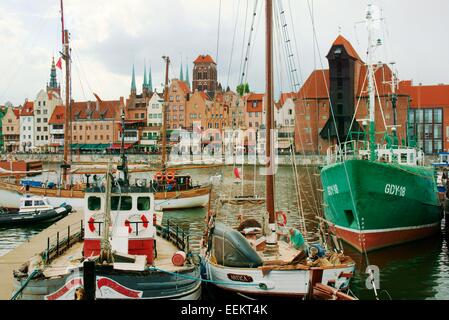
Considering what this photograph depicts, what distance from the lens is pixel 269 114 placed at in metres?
18.8

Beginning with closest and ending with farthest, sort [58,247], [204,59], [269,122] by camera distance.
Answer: [58,247] → [269,122] → [204,59]

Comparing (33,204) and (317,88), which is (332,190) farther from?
(317,88)

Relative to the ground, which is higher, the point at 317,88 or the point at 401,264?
the point at 317,88

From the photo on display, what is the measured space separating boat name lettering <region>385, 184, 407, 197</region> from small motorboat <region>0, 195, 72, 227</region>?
2371 cm

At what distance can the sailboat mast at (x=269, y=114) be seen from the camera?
18375mm

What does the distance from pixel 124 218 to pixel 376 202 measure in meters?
13.4

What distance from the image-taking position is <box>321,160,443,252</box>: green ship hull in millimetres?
23859

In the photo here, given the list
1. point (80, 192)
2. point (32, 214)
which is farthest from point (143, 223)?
point (80, 192)

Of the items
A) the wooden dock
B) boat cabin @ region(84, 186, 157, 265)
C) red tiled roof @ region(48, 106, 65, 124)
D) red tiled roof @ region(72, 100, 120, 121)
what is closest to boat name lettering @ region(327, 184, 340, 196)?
boat cabin @ region(84, 186, 157, 265)

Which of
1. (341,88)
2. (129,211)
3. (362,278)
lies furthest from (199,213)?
(341,88)

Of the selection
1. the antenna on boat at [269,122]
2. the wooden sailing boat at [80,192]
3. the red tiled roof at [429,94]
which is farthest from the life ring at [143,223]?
the red tiled roof at [429,94]

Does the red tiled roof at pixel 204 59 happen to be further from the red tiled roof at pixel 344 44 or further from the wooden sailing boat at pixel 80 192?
the wooden sailing boat at pixel 80 192

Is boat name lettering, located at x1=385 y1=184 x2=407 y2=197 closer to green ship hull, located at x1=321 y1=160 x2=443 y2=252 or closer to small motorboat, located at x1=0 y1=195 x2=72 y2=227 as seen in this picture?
green ship hull, located at x1=321 y1=160 x2=443 y2=252
